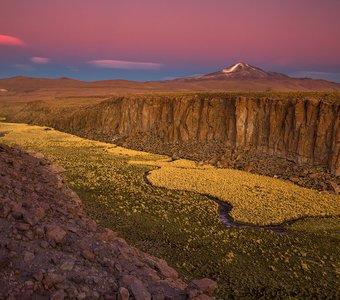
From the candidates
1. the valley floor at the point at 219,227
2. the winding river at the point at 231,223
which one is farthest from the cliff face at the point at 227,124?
the winding river at the point at 231,223

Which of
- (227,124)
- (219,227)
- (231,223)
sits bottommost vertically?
(231,223)

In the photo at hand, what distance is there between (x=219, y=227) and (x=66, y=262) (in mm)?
12744

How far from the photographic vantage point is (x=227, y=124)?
163 feet

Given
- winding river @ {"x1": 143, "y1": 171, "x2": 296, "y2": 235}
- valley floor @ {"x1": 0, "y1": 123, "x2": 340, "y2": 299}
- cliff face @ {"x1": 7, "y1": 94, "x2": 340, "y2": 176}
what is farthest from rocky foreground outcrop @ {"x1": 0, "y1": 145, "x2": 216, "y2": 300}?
cliff face @ {"x1": 7, "y1": 94, "x2": 340, "y2": 176}

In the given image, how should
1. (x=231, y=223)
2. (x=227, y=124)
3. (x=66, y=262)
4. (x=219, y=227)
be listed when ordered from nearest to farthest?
(x=66, y=262) → (x=219, y=227) → (x=231, y=223) → (x=227, y=124)

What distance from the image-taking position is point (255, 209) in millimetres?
27672

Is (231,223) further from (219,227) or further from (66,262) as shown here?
(66,262)

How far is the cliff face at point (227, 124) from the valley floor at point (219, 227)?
23.1 feet

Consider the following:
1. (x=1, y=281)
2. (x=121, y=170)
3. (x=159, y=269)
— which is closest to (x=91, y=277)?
(x=1, y=281)

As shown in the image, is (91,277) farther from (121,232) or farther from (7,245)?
(121,232)

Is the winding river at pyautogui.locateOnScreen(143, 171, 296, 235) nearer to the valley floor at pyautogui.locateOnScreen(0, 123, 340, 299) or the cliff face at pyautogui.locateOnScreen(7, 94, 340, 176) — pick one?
the valley floor at pyautogui.locateOnScreen(0, 123, 340, 299)

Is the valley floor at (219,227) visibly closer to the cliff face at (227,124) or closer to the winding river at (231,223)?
the winding river at (231,223)

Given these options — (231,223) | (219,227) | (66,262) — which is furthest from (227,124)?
(66,262)

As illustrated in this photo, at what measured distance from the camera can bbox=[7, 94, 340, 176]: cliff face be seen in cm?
3938
